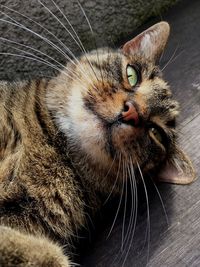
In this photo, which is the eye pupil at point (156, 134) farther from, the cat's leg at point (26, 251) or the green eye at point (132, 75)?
the cat's leg at point (26, 251)

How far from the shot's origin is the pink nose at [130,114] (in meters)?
2.07

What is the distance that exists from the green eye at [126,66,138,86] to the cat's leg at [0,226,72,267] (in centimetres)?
89

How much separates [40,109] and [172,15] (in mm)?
1566

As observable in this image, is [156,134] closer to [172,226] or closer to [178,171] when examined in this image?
[178,171]

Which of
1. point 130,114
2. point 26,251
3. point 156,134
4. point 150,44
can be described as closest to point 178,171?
point 156,134

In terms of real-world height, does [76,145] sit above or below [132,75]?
below

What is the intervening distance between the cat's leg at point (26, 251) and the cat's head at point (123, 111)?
48cm

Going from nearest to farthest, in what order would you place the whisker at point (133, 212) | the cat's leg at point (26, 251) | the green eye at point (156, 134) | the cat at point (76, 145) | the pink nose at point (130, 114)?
the cat's leg at point (26, 251) → the cat at point (76, 145) → the pink nose at point (130, 114) → the whisker at point (133, 212) → the green eye at point (156, 134)

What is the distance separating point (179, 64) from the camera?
3.03 meters

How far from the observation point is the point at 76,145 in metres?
2.18

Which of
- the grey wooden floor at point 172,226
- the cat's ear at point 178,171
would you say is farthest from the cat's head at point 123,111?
the grey wooden floor at point 172,226

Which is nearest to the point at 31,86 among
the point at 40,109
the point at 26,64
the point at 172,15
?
the point at 40,109

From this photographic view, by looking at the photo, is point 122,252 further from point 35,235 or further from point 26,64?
point 26,64

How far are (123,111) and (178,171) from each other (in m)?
0.50
